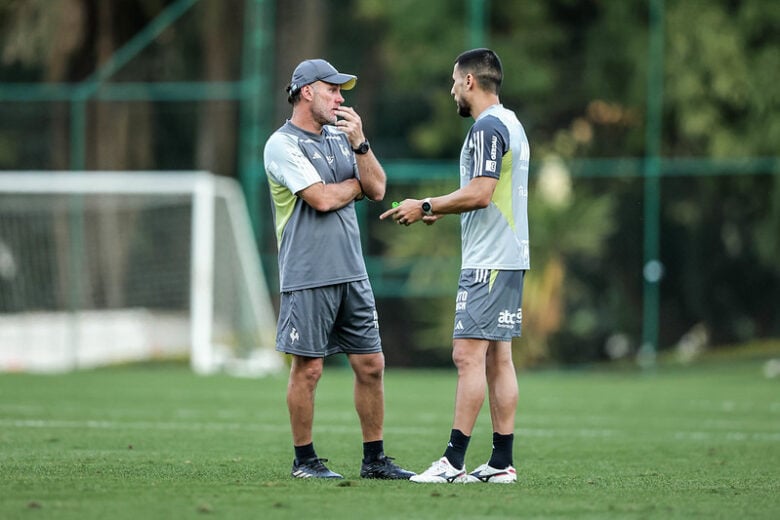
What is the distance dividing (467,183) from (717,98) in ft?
46.7

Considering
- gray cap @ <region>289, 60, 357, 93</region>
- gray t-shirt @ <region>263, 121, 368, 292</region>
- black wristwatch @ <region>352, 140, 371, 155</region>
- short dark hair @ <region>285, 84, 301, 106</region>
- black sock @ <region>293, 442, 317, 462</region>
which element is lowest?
black sock @ <region>293, 442, 317, 462</region>

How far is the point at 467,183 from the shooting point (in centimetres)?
707

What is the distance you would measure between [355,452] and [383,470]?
139 cm

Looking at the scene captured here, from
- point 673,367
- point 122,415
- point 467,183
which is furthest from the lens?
point 673,367

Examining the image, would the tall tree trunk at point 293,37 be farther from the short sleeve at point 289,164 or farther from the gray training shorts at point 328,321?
the gray training shorts at point 328,321

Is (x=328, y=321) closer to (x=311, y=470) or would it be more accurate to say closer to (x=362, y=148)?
(x=311, y=470)

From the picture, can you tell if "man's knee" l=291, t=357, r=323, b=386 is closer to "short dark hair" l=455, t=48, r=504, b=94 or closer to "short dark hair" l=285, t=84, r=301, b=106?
"short dark hair" l=285, t=84, r=301, b=106

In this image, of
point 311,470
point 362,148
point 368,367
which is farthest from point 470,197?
point 311,470

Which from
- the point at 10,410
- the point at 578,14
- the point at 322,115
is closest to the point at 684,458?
the point at 322,115

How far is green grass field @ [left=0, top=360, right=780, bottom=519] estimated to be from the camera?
19.6 ft

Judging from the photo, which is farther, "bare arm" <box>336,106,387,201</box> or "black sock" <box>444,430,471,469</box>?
"bare arm" <box>336,106,387,201</box>

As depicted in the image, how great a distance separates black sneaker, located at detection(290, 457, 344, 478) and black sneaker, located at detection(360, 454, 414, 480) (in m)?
0.17

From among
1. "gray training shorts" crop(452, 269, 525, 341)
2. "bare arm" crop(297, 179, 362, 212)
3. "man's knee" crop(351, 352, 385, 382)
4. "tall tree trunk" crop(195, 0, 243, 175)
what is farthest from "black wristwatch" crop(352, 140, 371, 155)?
"tall tree trunk" crop(195, 0, 243, 175)

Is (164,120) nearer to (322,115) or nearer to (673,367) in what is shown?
(673,367)
